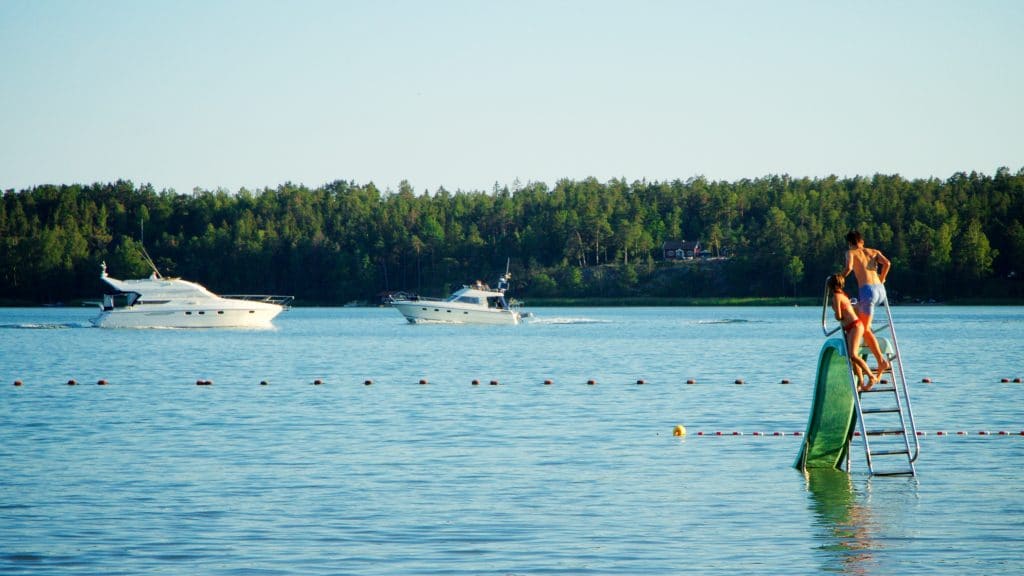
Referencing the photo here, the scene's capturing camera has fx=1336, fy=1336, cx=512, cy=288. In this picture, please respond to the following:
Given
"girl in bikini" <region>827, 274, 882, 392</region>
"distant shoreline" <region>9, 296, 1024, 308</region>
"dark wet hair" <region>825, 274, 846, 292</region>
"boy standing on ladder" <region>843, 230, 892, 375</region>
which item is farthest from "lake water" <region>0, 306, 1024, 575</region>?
"distant shoreline" <region>9, 296, 1024, 308</region>

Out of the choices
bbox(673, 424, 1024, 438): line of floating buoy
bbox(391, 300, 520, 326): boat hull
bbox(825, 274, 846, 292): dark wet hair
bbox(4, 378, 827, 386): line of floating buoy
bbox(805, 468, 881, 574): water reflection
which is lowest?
bbox(805, 468, 881, 574): water reflection

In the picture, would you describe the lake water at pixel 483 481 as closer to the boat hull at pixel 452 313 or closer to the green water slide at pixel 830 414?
the green water slide at pixel 830 414

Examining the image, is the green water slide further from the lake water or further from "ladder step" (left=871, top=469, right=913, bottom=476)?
"ladder step" (left=871, top=469, right=913, bottom=476)

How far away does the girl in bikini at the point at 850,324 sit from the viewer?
65.2ft

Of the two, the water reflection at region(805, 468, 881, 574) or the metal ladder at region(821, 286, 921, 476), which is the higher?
the metal ladder at region(821, 286, 921, 476)

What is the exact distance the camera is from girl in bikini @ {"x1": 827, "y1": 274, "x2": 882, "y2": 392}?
19.9 metres

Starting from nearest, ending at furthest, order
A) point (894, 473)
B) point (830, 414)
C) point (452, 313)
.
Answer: point (894, 473)
point (830, 414)
point (452, 313)

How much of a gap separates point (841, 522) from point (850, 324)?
10.4ft

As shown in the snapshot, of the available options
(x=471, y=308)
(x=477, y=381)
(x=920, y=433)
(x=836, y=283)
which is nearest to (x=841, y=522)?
(x=836, y=283)

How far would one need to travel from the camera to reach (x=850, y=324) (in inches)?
789

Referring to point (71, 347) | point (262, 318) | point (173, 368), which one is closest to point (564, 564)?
point (173, 368)

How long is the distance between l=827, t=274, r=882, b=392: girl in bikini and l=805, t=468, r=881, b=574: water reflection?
71.7 inches

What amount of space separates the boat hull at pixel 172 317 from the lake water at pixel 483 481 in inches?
1562

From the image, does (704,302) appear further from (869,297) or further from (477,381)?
(869,297)
